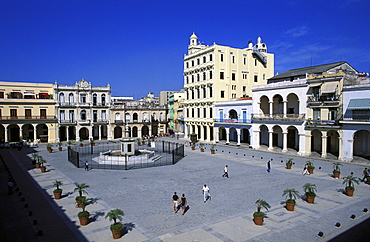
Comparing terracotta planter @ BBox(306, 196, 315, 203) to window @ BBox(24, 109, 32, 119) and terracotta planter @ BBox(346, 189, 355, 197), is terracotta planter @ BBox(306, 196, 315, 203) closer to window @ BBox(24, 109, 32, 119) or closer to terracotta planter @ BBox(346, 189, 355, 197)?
terracotta planter @ BBox(346, 189, 355, 197)

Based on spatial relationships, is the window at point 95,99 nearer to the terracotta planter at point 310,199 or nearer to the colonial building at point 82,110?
the colonial building at point 82,110

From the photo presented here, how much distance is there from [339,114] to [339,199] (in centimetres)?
1824

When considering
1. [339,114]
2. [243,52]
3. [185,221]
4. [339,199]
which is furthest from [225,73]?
[185,221]

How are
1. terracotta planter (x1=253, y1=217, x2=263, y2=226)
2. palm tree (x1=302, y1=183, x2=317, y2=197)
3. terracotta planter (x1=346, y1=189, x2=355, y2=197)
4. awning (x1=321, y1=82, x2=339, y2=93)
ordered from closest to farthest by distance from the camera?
1. terracotta planter (x1=253, y1=217, x2=263, y2=226)
2. palm tree (x1=302, y1=183, x2=317, y2=197)
3. terracotta planter (x1=346, y1=189, x2=355, y2=197)
4. awning (x1=321, y1=82, x2=339, y2=93)

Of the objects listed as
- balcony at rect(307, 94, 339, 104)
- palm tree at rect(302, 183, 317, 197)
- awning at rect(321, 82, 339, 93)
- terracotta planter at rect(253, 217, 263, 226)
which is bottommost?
terracotta planter at rect(253, 217, 263, 226)

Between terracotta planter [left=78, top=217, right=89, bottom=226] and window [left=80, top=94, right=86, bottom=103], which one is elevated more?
window [left=80, top=94, right=86, bottom=103]

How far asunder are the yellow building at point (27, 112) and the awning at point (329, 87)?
172ft

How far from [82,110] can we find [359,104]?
54.0 metres

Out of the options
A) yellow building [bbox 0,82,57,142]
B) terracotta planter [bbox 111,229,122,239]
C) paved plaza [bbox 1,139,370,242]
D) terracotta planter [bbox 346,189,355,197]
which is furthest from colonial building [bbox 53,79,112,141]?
terracotta planter [bbox 346,189,355,197]

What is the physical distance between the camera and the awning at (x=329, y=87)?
34.5m

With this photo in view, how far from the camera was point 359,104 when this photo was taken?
3234cm

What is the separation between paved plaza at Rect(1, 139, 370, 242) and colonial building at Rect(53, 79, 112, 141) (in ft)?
101

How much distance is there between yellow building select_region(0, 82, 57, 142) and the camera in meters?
55.5

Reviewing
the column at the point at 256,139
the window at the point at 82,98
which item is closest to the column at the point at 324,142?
the column at the point at 256,139
